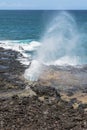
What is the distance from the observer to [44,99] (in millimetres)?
26219

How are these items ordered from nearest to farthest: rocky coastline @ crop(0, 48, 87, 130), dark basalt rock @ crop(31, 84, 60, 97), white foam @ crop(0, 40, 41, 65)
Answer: rocky coastline @ crop(0, 48, 87, 130) → dark basalt rock @ crop(31, 84, 60, 97) → white foam @ crop(0, 40, 41, 65)

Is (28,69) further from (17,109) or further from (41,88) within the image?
(17,109)

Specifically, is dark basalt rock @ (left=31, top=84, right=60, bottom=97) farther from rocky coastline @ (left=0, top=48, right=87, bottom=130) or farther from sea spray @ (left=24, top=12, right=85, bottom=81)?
sea spray @ (left=24, top=12, right=85, bottom=81)

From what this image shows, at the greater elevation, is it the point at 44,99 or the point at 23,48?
the point at 23,48

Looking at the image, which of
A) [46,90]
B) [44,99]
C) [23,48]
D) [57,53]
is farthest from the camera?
[23,48]

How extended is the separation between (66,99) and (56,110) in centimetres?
378

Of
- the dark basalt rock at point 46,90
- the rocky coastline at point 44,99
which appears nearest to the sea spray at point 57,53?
the rocky coastline at point 44,99

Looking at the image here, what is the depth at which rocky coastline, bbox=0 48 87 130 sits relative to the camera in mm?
21672

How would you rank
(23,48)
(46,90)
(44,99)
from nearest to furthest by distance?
1. (44,99)
2. (46,90)
3. (23,48)

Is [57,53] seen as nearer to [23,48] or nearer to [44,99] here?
[23,48]

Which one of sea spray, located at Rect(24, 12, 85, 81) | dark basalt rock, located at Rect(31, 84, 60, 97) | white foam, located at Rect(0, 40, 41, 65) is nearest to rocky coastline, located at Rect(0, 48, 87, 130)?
dark basalt rock, located at Rect(31, 84, 60, 97)

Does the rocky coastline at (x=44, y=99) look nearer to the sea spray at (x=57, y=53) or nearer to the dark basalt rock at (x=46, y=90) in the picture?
the dark basalt rock at (x=46, y=90)

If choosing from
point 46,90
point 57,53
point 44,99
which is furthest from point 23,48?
point 44,99

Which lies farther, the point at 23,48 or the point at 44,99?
the point at 23,48
